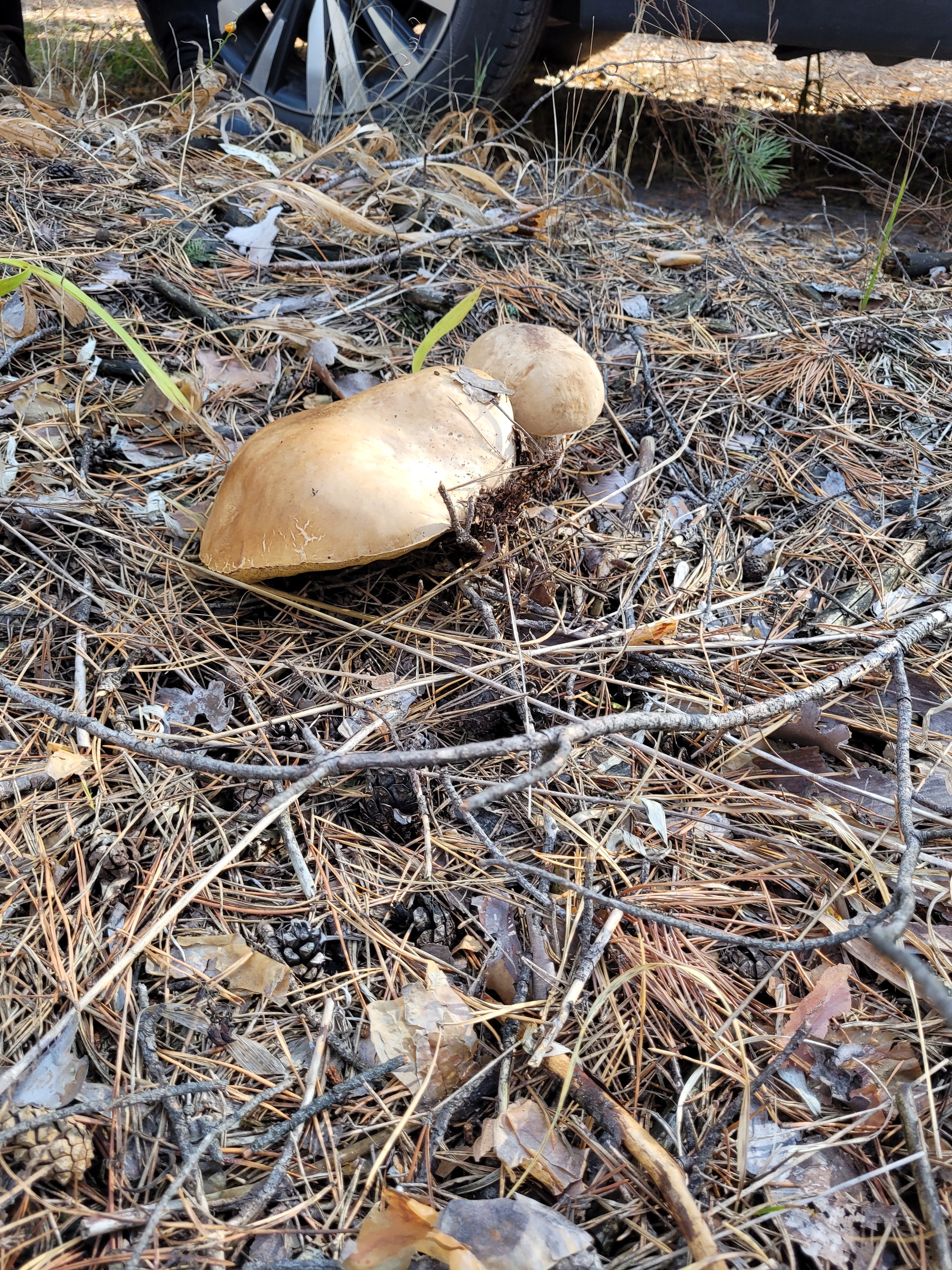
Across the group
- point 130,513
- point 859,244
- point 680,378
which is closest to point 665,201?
point 859,244

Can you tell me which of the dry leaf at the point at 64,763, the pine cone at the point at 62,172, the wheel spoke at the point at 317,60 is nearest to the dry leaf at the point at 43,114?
the pine cone at the point at 62,172

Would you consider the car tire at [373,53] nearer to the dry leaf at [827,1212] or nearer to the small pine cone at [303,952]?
the small pine cone at [303,952]

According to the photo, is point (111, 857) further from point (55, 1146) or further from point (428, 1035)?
point (428, 1035)

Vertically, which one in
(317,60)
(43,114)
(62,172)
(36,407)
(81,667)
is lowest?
(81,667)

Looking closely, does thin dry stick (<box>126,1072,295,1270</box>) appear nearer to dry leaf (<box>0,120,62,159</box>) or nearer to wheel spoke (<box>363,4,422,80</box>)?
dry leaf (<box>0,120,62,159</box>)

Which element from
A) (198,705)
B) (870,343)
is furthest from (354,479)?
(870,343)

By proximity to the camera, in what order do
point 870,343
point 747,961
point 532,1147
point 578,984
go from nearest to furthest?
point 532,1147 < point 578,984 < point 747,961 < point 870,343
